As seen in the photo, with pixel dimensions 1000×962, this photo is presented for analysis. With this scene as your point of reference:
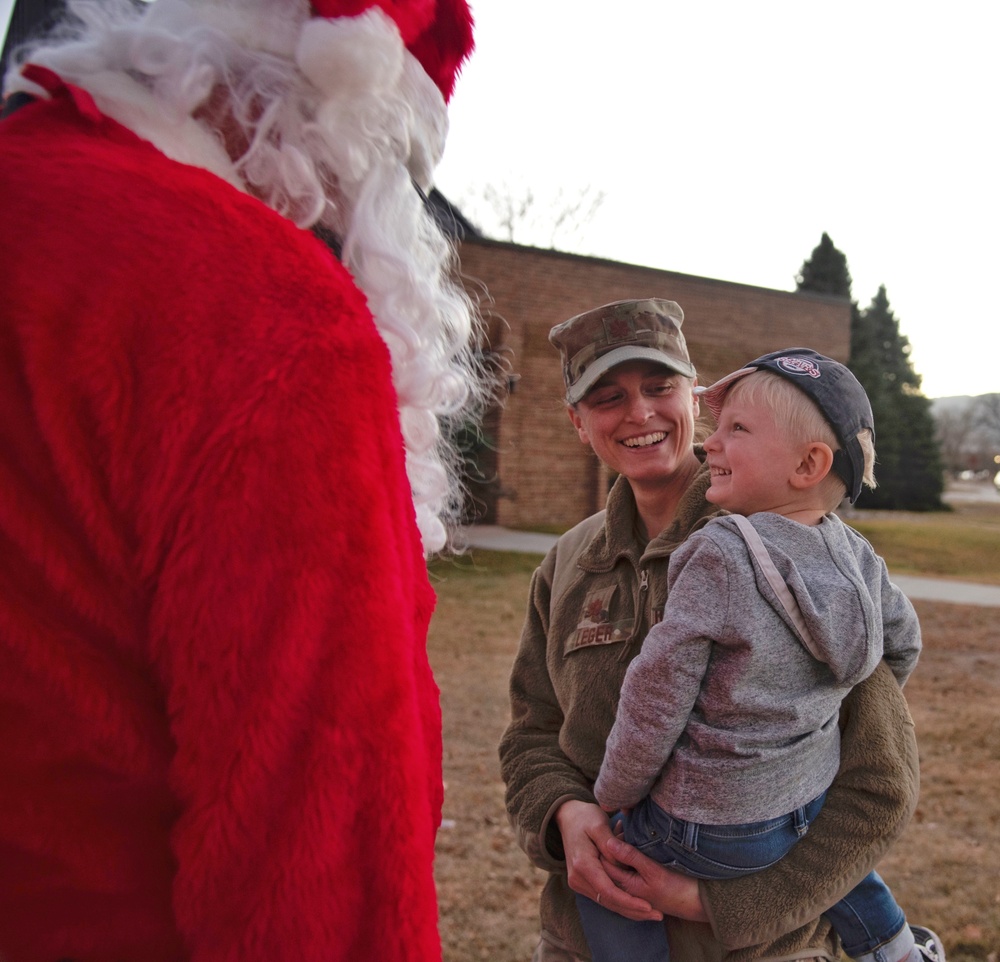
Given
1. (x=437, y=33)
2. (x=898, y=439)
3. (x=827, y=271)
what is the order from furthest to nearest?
(x=827, y=271) → (x=898, y=439) → (x=437, y=33)

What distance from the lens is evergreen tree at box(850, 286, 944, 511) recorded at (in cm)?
3331

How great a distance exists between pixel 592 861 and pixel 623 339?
1.22m

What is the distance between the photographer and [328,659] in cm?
87

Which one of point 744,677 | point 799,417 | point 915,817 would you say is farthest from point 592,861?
point 915,817

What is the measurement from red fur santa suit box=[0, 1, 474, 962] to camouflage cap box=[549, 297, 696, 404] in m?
1.22

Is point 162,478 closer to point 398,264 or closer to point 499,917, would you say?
point 398,264

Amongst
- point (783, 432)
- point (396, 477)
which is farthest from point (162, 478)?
point (783, 432)

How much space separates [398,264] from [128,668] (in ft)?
2.18

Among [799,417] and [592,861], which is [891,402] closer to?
[799,417]

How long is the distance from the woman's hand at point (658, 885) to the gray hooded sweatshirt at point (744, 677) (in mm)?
146

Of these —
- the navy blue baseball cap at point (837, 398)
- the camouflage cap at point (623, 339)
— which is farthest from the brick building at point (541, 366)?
the navy blue baseball cap at point (837, 398)

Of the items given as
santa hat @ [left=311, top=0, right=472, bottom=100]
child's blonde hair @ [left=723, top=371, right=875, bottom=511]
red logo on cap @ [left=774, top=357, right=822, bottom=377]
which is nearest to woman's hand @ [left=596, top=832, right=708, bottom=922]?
child's blonde hair @ [left=723, top=371, right=875, bottom=511]

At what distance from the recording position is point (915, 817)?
14.7 ft

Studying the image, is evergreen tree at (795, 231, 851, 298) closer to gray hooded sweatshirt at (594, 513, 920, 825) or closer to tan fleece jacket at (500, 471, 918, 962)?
tan fleece jacket at (500, 471, 918, 962)
